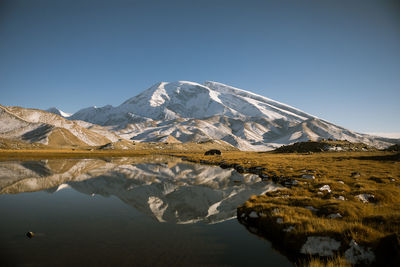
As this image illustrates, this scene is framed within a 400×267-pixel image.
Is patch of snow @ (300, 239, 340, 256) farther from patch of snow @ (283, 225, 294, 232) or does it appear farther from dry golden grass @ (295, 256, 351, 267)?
patch of snow @ (283, 225, 294, 232)

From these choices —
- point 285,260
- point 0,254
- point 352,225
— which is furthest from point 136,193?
point 352,225

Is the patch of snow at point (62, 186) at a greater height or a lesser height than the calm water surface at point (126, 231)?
lesser

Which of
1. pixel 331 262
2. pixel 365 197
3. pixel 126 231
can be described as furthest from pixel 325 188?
pixel 126 231

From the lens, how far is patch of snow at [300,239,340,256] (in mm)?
11367

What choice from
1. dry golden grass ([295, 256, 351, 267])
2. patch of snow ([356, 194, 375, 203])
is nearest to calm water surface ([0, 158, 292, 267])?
dry golden grass ([295, 256, 351, 267])

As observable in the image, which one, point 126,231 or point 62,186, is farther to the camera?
point 62,186

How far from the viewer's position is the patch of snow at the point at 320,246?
11.4m

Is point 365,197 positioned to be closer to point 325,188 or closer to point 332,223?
point 325,188

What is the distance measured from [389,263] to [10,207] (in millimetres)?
32151

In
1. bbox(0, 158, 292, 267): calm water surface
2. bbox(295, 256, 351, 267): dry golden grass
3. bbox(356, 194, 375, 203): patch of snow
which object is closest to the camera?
bbox(295, 256, 351, 267): dry golden grass

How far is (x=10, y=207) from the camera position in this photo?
23.2 metres

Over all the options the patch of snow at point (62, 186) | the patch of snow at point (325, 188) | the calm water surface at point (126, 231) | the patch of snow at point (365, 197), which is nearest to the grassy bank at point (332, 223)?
the patch of snow at point (365, 197)

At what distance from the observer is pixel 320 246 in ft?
39.0

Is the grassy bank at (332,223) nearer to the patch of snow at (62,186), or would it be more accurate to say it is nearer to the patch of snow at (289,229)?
the patch of snow at (289,229)
